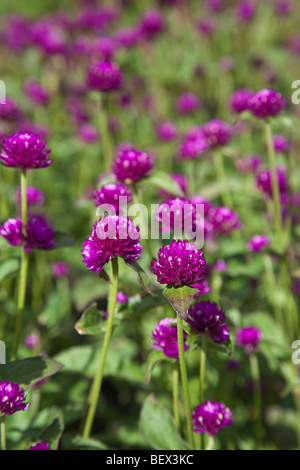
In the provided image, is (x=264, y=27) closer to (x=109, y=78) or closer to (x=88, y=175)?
(x=88, y=175)

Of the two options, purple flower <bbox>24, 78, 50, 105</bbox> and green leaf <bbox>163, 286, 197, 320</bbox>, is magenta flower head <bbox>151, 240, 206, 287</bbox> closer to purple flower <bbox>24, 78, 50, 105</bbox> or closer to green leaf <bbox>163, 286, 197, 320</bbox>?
green leaf <bbox>163, 286, 197, 320</bbox>

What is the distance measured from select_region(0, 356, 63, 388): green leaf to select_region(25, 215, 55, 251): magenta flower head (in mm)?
303

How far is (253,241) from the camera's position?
1.87m

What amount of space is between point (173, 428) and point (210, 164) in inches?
87.8

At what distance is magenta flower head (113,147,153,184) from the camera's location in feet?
5.22

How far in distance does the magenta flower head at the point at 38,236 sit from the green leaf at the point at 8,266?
0.40 feet

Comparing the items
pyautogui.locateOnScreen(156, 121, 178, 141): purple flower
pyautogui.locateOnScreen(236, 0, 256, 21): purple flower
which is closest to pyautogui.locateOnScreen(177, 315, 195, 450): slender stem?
pyautogui.locateOnScreen(156, 121, 178, 141): purple flower

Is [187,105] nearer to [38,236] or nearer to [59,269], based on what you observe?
[59,269]

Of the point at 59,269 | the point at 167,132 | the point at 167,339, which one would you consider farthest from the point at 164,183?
the point at 167,132

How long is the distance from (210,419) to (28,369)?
46cm

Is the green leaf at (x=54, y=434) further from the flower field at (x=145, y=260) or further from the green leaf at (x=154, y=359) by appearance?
the green leaf at (x=154, y=359)

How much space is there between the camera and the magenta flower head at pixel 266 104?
1.80 m

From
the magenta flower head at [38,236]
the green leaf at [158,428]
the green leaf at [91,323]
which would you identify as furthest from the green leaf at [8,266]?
the green leaf at [158,428]
